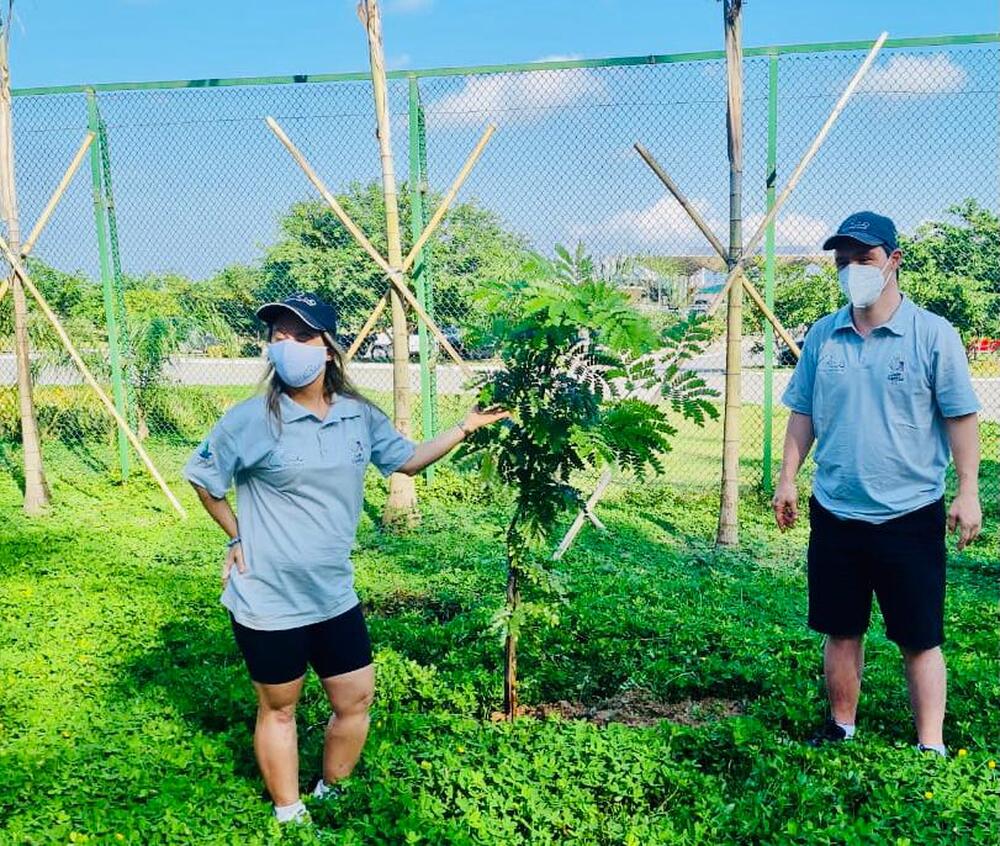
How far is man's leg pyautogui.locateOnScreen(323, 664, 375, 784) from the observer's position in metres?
3.23

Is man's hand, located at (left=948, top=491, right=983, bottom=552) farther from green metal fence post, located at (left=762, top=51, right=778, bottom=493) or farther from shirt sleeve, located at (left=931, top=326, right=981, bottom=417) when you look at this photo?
green metal fence post, located at (left=762, top=51, right=778, bottom=493)

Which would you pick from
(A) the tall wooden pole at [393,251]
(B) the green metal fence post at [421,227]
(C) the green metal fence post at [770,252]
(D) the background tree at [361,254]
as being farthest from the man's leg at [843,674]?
(B) the green metal fence post at [421,227]

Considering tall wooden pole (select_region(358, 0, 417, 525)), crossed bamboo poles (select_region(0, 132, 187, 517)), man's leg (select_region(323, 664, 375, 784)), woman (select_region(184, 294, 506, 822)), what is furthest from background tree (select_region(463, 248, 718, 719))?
crossed bamboo poles (select_region(0, 132, 187, 517))

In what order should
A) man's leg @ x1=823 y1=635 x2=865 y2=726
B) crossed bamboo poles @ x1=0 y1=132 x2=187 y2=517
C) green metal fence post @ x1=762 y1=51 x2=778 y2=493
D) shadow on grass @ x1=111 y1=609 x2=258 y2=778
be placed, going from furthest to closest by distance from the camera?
crossed bamboo poles @ x1=0 y1=132 x2=187 y2=517 → green metal fence post @ x1=762 y1=51 x2=778 y2=493 → shadow on grass @ x1=111 y1=609 x2=258 y2=778 → man's leg @ x1=823 y1=635 x2=865 y2=726

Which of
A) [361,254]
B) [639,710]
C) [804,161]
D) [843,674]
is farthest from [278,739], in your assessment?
[361,254]

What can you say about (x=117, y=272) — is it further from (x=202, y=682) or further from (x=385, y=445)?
(x=385, y=445)

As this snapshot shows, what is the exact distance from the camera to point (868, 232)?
351 cm

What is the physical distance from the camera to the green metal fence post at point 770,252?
22.5 ft

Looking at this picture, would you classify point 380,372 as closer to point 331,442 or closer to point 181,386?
point 181,386

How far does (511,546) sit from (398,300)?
Answer: 3.41 meters

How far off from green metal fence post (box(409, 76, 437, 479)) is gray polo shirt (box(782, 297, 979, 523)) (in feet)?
15.0

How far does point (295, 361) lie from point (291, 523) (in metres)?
0.54

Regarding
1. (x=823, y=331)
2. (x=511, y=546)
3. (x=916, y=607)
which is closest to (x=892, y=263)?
(x=823, y=331)

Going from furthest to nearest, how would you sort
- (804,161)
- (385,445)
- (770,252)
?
1. (770,252)
2. (804,161)
3. (385,445)
